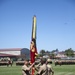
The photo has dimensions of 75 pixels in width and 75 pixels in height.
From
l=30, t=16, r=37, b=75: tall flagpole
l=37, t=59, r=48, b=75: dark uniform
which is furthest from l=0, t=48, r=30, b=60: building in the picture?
l=37, t=59, r=48, b=75: dark uniform

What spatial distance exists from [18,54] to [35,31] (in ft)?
500

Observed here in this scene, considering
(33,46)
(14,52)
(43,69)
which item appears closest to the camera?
(43,69)

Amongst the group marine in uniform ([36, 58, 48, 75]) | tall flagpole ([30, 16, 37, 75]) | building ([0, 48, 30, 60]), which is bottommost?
marine in uniform ([36, 58, 48, 75])

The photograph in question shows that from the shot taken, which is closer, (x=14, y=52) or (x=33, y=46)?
(x=33, y=46)

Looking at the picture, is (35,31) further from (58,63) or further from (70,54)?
(70,54)

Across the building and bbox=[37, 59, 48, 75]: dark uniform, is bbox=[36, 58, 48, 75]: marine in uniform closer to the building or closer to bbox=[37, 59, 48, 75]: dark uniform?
Result: bbox=[37, 59, 48, 75]: dark uniform

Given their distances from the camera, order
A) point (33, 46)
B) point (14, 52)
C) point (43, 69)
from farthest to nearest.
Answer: point (14, 52) < point (33, 46) < point (43, 69)

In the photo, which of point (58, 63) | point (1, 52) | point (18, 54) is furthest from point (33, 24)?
point (1, 52)

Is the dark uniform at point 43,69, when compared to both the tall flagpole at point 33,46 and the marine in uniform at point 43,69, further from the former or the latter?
the tall flagpole at point 33,46

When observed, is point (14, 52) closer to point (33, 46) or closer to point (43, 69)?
point (33, 46)

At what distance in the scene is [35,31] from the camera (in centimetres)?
1372

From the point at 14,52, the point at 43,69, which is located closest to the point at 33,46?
the point at 43,69

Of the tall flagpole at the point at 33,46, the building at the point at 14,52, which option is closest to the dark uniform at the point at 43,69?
the tall flagpole at the point at 33,46

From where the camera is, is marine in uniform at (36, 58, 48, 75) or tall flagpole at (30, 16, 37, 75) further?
tall flagpole at (30, 16, 37, 75)
